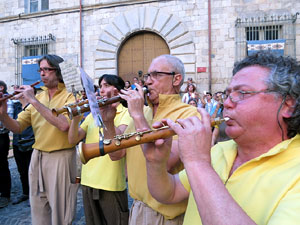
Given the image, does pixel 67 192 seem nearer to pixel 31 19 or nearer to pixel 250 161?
pixel 250 161

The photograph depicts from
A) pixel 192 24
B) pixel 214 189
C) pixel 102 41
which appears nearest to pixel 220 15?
pixel 192 24

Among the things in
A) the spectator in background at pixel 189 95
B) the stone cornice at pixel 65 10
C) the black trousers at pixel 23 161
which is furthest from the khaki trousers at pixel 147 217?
the stone cornice at pixel 65 10

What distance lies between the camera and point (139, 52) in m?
10.3

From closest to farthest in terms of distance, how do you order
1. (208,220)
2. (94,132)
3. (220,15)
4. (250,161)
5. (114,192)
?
(208,220) < (250,161) < (114,192) < (94,132) < (220,15)

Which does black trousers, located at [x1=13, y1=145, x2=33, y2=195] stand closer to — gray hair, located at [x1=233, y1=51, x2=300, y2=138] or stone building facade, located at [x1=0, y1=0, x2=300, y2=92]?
gray hair, located at [x1=233, y1=51, x2=300, y2=138]

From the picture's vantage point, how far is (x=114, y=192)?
2.47 meters

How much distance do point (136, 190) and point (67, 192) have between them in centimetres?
118

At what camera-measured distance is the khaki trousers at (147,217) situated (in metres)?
1.77

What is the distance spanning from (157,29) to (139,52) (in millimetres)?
1163

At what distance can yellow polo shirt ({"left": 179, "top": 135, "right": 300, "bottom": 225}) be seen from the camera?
88 centimetres

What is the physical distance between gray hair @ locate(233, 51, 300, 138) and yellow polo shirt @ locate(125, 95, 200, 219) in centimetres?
74

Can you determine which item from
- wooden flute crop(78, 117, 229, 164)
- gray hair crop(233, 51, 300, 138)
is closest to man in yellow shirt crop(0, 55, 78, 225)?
wooden flute crop(78, 117, 229, 164)

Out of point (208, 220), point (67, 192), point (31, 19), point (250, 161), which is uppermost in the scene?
point (31, 19)

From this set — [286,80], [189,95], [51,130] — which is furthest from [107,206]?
[189,95]
